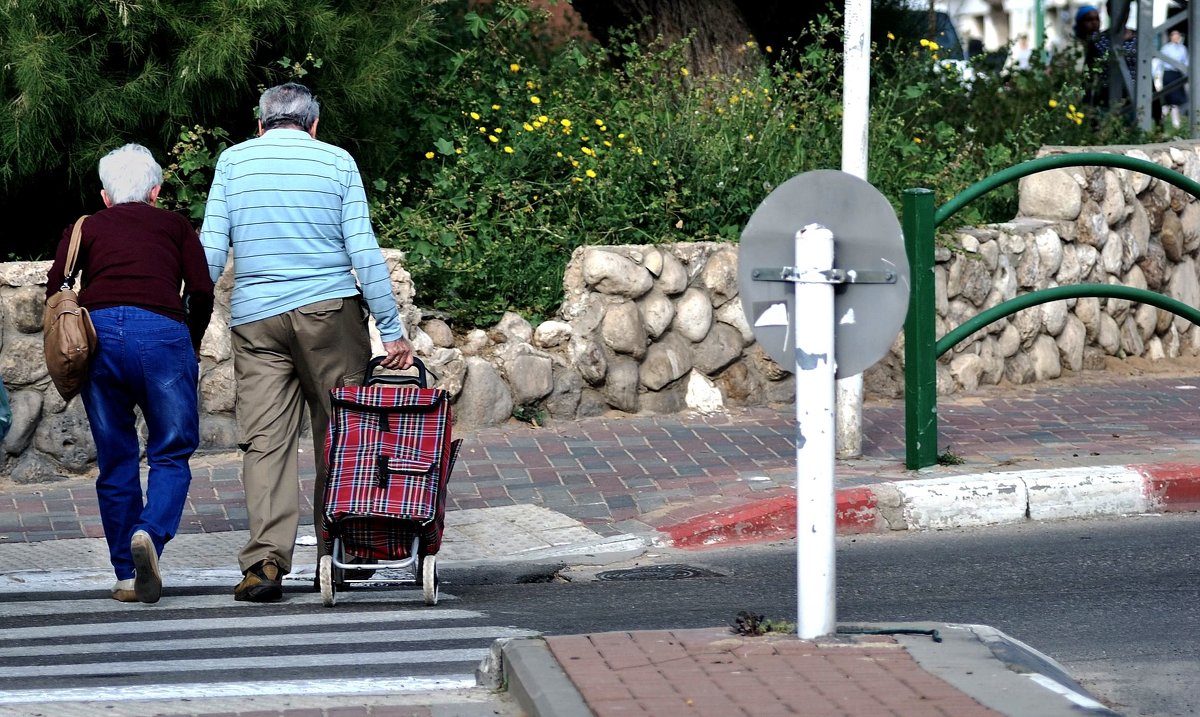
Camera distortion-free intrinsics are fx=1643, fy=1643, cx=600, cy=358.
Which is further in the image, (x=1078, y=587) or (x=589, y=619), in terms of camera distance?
(x=1078, y=587)

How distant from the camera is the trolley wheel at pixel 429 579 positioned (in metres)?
5.94

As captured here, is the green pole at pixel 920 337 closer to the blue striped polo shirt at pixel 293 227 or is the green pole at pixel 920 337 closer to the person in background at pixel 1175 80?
the blue striped polo shirt at pixel 293 227

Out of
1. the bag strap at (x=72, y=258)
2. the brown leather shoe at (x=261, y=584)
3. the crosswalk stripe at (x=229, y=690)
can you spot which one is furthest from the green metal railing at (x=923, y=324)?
the bag strap at (x=72, y=258)

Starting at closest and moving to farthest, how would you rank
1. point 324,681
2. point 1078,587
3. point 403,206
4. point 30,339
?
1. point 324,681
2. point 1078,587
3. point 30,339
4. point 403,206

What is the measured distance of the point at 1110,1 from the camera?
53.5ft

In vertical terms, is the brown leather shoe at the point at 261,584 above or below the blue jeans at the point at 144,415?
below

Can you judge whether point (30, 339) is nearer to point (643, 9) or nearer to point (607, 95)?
point (607, 95)

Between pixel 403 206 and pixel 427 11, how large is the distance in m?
1.22

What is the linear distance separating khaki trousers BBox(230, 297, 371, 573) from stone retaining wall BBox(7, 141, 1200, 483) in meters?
2.52

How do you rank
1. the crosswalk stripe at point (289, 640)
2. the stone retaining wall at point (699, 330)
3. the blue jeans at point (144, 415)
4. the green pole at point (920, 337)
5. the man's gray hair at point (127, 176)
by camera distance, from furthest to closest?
the stone retaining wall at point (699, 330), the green pole at point (920, 337), the man's gray hair at point (127, 176), the blue jeans at point (144, 415), the crosswalk stripe at point (289, 640)

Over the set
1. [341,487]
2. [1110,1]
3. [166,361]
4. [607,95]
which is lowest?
[341,487]

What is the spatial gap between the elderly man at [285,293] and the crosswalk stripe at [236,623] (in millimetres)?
290

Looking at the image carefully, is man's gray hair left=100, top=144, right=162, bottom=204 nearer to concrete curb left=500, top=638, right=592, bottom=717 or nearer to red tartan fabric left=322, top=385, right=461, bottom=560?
red tartan fabric left=322, top=385, right=461, bottom=560

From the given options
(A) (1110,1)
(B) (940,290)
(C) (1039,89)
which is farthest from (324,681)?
(A) (1110,1)
